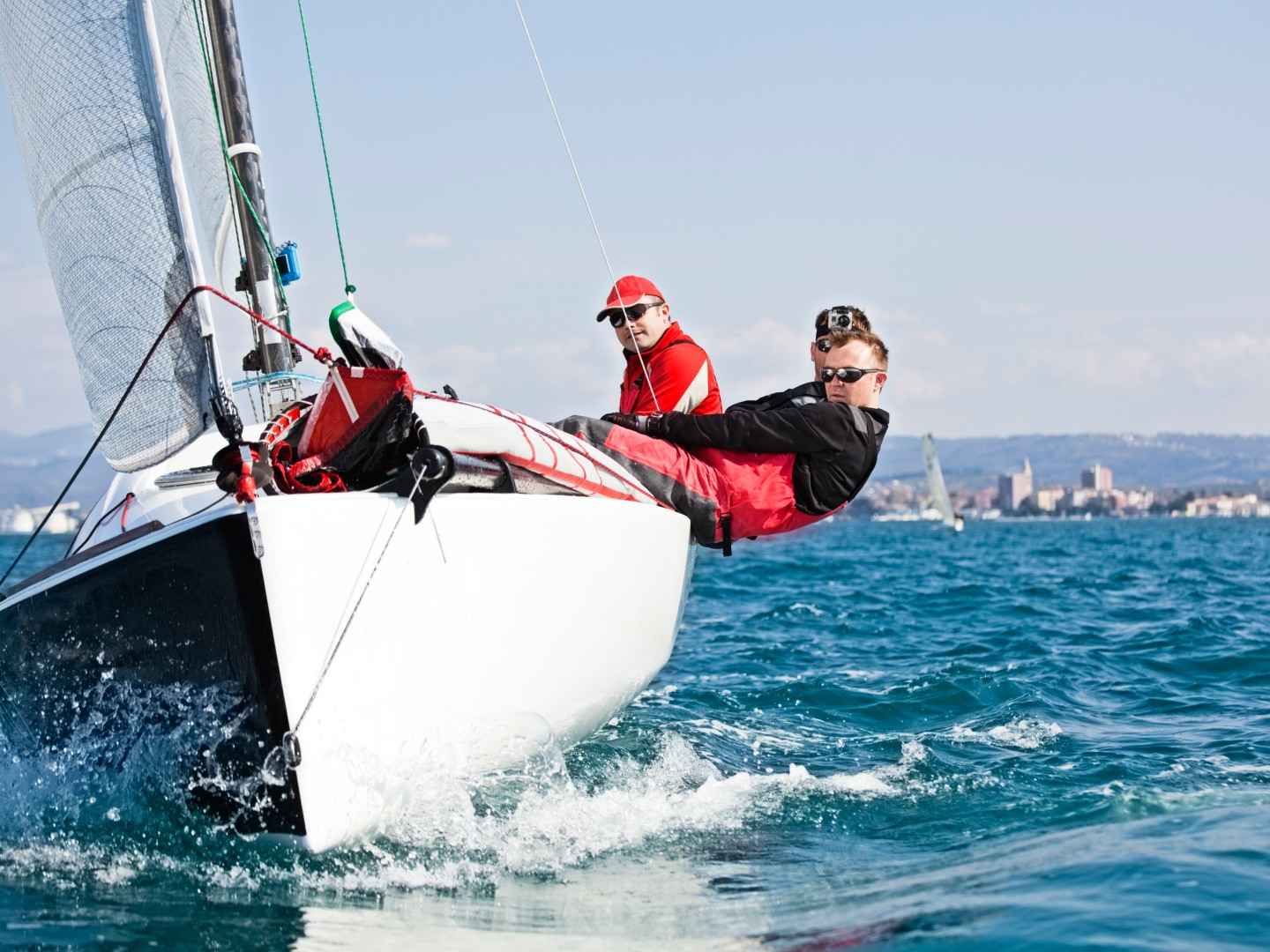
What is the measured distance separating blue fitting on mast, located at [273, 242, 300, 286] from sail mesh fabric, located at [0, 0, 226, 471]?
3.37 feet

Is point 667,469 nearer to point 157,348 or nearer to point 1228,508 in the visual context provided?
point 157,348

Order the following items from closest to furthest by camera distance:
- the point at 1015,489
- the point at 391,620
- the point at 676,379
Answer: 1. the point at 391,620
2. the point at 676,379
3. the point at 1015,489

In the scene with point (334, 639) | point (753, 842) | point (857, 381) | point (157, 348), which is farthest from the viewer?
point (857, 381)

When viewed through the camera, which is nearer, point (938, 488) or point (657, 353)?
point (657, 353)

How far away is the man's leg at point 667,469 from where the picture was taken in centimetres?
464

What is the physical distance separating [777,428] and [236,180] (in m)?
2.43

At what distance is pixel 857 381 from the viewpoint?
488 centimetres

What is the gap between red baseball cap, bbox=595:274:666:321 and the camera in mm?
5262

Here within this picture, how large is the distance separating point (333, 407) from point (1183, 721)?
360 cm

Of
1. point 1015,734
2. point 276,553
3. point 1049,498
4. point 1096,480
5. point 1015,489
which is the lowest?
point 1049,498

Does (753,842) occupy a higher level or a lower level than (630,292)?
lower

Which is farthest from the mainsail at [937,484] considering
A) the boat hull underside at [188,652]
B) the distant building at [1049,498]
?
the distant building at [1049,498]

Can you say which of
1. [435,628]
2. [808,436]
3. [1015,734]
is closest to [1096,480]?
[1015,734]

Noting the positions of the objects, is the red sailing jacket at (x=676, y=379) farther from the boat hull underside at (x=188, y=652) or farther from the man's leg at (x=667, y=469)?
the boat hull underside at (x=188, y=652)
